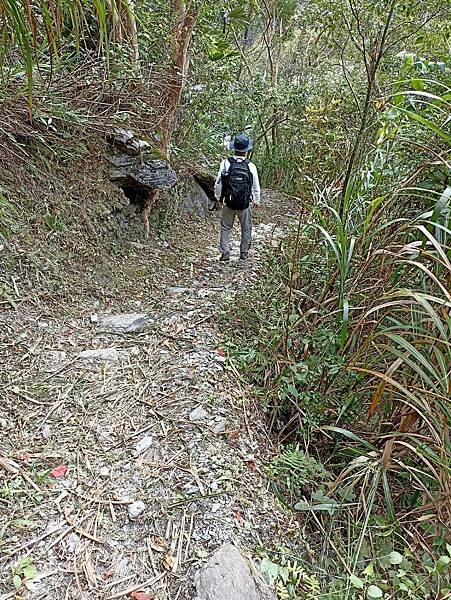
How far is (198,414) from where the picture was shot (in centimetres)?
216

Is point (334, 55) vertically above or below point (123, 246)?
above

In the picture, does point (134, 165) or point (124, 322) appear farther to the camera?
point (134, 165)

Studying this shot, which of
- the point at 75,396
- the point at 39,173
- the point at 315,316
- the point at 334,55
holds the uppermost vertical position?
the point at 334,55

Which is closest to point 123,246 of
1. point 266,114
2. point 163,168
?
point 163,168

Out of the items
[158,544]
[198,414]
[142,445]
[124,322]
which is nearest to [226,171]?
[124,322]

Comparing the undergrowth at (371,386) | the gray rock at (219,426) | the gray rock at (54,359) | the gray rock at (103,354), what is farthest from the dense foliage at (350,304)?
the gray rock at (54,359)

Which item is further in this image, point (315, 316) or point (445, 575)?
point (315, 316)

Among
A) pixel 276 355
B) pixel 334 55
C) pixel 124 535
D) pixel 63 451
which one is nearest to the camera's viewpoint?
pixel 124 535

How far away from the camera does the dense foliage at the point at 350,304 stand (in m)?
1.65

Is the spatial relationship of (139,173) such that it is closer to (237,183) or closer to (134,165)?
(134,165)

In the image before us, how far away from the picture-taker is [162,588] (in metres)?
1.52

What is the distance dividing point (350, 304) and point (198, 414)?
3.01ft

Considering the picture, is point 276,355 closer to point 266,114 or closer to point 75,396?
point 75,396

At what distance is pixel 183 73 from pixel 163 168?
3.60ft
